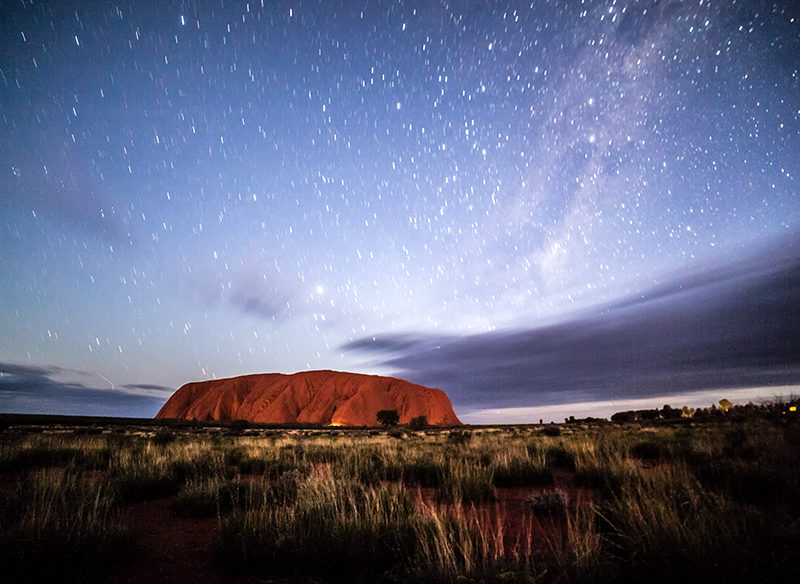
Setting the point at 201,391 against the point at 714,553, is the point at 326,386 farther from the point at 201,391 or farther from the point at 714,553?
the point at 714,553

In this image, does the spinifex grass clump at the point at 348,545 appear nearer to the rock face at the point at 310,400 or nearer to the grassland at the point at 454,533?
the grassland at the point at 454,533

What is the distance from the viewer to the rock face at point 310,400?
96.8 metres

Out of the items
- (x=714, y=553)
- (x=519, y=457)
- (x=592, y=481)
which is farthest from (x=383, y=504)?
(x=519, y=457)

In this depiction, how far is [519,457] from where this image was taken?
360 inches

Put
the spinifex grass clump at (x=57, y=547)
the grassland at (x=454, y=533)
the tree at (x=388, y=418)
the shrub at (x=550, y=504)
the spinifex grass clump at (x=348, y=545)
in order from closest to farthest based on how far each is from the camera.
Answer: the grassland at (x=454, y=533)
the spinifex grass clump at (x=57, y=547)
the spinifex grass clump at (x=348, y=545)
the shrub at (x=550, y=504)
the tree at (x=388, y=418)

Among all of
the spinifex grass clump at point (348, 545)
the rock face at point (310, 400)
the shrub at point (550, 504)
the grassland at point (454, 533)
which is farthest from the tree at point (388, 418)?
the spinifex grass clump at point (348, 545)

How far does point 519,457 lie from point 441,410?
3993 inches

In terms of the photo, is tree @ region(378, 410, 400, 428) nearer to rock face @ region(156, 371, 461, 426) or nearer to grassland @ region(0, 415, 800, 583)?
rock face @ region(156, 371, 461, 426)

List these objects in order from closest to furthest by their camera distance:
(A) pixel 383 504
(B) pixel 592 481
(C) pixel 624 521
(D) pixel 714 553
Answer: (D) pixel 714 553 → (C) pixel 624 521 → (A) pixel 383 504 → (B) pixel 592 481

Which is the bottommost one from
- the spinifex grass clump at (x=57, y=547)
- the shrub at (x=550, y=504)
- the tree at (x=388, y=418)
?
the tree at (x=388, y=418)

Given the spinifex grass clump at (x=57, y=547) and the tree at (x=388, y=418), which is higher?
the spinifex grass clump at (x=57, y=547)

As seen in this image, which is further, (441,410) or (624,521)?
(441,410)

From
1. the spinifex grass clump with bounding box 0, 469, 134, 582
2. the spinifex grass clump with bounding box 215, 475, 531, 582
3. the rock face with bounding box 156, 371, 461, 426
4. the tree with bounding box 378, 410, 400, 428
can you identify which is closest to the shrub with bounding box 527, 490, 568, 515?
the spinifex grass clump with bounding box 215, 475, 531, 582

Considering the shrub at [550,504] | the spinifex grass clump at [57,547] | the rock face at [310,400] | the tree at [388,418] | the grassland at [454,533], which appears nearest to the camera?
the grassland at [454,533]
